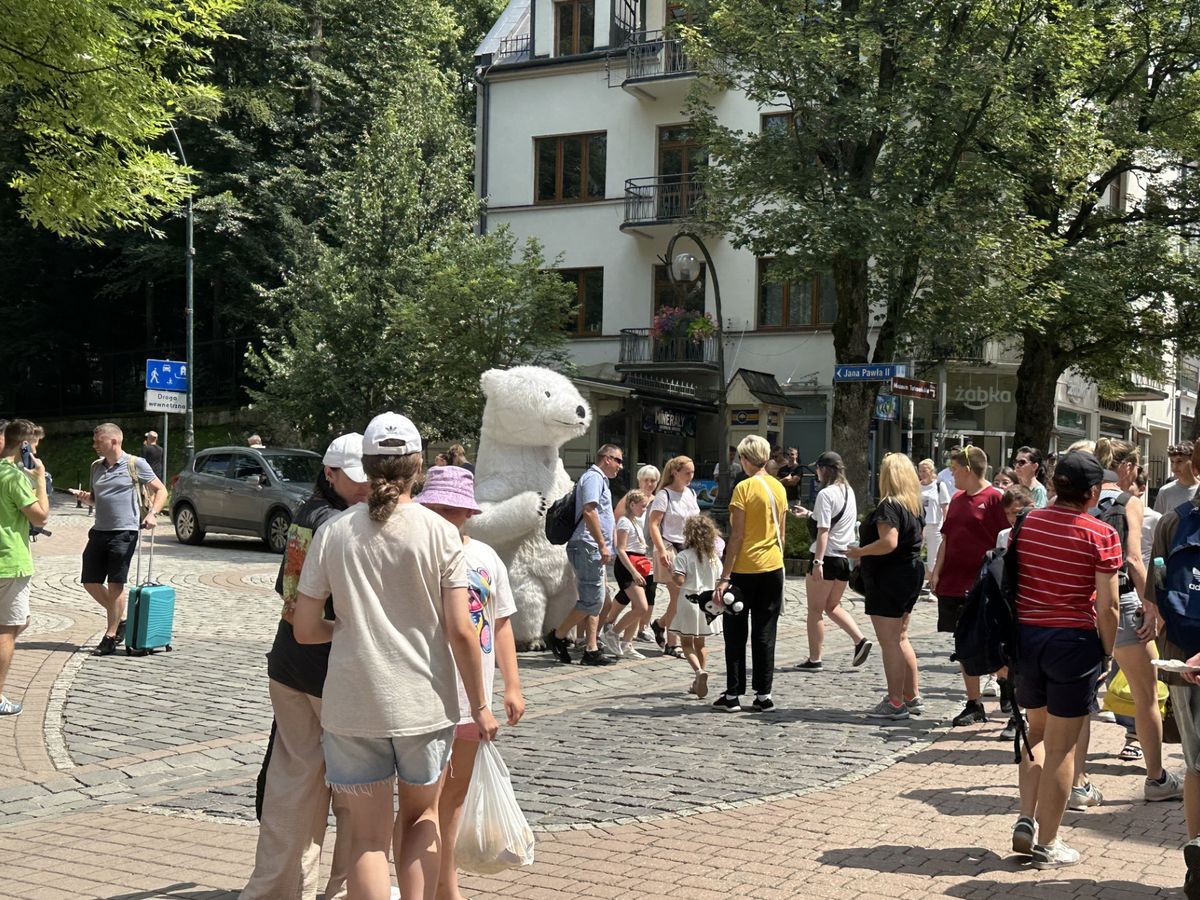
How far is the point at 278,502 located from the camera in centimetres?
2100

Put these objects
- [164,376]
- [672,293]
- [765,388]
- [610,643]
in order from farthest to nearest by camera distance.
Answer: [672,293] < [765,388] < [164,376] < [610,643]

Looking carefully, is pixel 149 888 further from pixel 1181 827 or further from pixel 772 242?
pixel 772 242

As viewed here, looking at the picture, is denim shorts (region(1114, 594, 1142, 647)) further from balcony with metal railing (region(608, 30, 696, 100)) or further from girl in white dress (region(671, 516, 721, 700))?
balcony with metal railing (region(608, 30, 696, 100))

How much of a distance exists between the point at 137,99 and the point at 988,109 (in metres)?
14.4

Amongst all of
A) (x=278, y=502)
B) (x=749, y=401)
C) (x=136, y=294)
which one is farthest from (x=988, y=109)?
(x=136, y=294)

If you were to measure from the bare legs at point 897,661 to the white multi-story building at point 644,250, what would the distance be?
20980 mm

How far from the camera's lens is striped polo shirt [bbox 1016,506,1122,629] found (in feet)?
17.8

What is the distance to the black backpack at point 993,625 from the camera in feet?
18.5

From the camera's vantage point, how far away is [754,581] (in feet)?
28.9

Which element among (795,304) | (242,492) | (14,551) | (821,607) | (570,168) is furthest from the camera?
(570,168)

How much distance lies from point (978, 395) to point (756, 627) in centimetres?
2616

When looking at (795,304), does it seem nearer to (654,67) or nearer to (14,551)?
(654,67)

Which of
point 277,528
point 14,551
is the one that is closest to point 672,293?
point 277,528

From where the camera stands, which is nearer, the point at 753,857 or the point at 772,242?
the point at 753,857
